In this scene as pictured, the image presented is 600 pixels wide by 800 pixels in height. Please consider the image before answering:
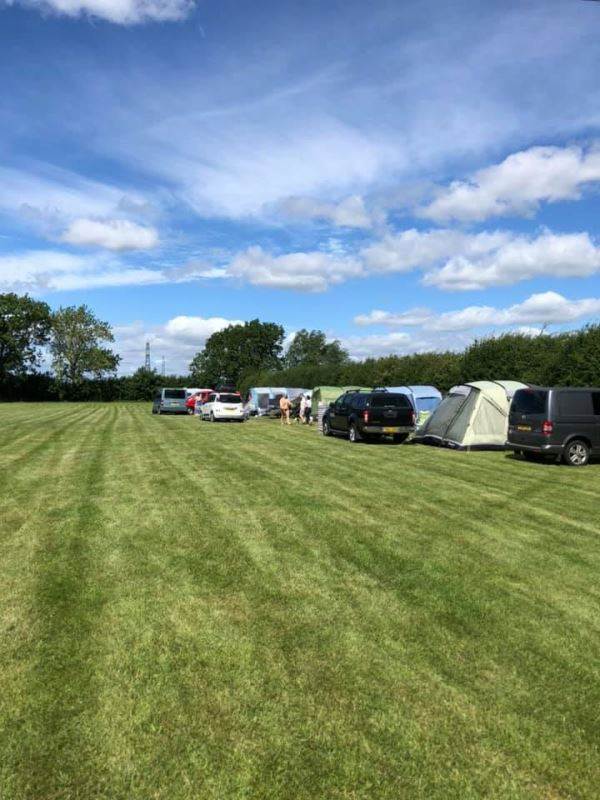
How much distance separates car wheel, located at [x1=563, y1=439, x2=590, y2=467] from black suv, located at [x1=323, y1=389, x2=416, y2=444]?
5.72 m

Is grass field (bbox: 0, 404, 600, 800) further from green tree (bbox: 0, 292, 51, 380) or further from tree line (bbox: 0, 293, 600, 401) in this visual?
green tree (bbox: 0, 292, 51, 380)

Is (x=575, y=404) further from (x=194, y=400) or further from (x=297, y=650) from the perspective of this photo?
(x=194, y=400)

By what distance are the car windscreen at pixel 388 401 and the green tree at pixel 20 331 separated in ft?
217

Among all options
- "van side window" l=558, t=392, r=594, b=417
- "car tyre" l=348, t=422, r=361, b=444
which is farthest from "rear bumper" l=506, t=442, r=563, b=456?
"car tyre" l=348, t=422, r=361, b=444

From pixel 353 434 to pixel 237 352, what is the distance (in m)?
90.4

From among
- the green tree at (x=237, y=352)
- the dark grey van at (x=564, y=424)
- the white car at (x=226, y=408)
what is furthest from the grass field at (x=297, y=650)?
the green tree at (x=237, y=352)

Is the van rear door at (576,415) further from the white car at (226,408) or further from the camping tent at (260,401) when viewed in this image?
the camping tent at (260,401)

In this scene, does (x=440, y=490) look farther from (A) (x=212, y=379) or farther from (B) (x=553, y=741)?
(A) (x=212, y=379)

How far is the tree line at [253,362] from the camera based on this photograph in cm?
2357

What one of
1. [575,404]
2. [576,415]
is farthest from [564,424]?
[575,404]

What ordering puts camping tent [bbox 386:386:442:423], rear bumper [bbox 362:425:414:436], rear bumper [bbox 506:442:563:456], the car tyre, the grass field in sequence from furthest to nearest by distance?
camping tent [bbox 386:386:442:423]
the car tyre
rear bumper [bbox 362:425:414:436]
rear bumper [bbox 506:442:563:456]
the grass field

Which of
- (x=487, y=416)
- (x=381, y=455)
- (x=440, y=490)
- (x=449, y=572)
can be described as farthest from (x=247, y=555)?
(x=487, y=416)

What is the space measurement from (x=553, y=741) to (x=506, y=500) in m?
6.85

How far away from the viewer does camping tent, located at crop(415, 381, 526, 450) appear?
696 inches
